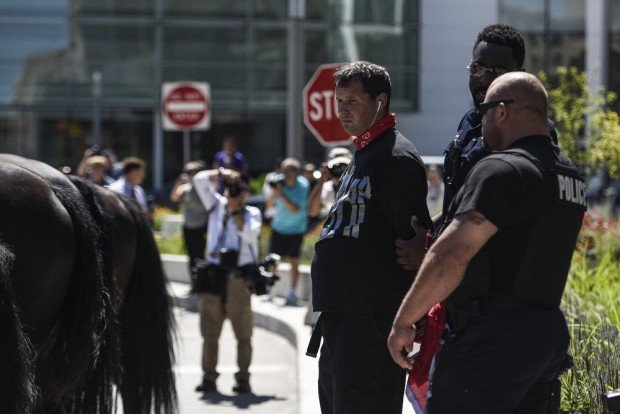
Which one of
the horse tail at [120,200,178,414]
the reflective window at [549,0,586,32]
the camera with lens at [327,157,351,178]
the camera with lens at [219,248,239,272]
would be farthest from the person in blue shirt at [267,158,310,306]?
the reflective window at [549,0,586,32]

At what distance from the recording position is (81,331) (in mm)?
5465

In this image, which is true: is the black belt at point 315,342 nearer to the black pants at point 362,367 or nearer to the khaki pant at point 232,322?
the black pants at point 362,367

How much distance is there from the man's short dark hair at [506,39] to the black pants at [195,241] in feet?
35.4

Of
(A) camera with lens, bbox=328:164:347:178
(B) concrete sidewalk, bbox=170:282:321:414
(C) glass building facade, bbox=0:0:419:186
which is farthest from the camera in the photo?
(C) glass building facade, bbox=0:0:419:186

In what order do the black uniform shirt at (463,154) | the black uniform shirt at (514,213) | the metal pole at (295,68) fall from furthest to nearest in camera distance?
the metal pole at (295,68) < the black uniform shirt at (463,154) < the black uniform shirt at (514,213)

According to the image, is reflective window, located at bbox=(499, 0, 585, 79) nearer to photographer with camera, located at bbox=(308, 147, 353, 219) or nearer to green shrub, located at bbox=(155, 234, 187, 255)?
green shrub, located at bbox=(155, 234, 187, 255)

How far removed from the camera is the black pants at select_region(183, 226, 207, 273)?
15141mm

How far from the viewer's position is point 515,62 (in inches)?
179

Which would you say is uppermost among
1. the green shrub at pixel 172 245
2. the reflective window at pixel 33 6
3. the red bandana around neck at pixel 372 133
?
the reflective window at pixel 33 6

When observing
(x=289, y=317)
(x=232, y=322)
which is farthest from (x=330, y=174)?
(x=289, y=317)

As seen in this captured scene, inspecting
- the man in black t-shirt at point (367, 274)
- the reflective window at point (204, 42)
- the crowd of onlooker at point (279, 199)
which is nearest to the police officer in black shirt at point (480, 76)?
the man in black t-shirt at point (367, 274)

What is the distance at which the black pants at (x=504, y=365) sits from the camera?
3629 millimetres

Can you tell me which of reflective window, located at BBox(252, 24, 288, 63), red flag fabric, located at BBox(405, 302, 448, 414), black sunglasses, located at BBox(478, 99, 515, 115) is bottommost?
red flag fabric, located at BBox(405, 302, 448, 414)

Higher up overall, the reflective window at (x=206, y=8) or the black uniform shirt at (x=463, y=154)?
the reflective window at (x=206, y=8)
